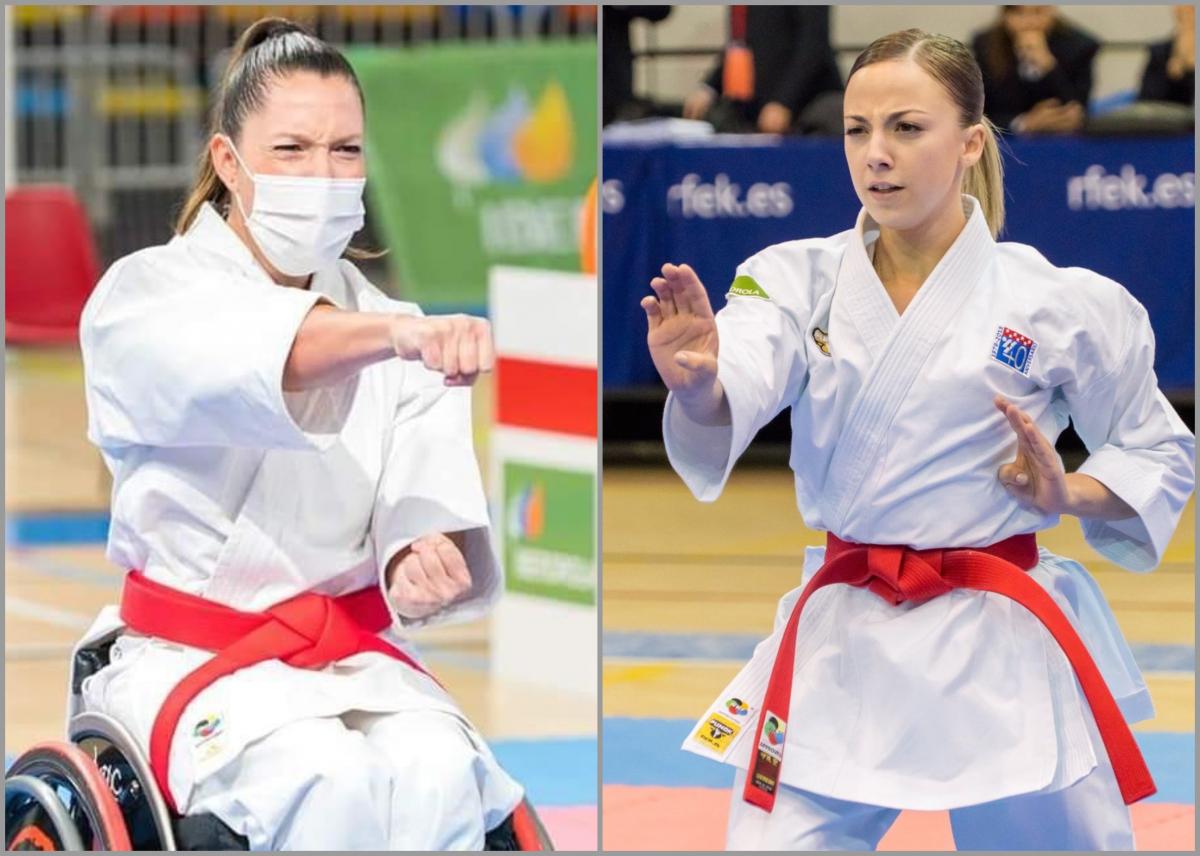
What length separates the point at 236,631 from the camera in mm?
2604

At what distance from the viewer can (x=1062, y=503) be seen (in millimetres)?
2561

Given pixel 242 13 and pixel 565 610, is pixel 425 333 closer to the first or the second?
pixel 565 610

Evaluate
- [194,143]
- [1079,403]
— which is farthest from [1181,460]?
[194,143]

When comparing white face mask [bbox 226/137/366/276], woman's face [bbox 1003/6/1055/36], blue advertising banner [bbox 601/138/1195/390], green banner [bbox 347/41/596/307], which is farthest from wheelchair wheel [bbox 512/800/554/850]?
green banner [bbox 347/41/596/307]

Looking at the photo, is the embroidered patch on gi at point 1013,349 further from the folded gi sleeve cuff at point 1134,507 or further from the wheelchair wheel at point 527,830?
the wheelchair wheel at point 527,830

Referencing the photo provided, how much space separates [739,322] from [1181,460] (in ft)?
2.09

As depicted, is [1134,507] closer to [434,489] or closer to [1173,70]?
[434,489]

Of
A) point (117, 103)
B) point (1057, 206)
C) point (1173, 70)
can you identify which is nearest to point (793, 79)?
point (1057, 206)

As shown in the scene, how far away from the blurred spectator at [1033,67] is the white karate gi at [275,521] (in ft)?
17.2

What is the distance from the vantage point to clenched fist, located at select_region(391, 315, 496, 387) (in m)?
2.25

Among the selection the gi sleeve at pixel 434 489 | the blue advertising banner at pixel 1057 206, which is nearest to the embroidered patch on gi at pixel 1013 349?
the gi sleeve at pixel 434 489

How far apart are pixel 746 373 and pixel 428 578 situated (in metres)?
0.50

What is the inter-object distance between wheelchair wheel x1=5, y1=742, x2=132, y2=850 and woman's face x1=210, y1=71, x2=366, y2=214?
2.57 feet

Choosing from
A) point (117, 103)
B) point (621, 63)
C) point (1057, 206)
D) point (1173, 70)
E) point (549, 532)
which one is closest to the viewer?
point (549, 532)
